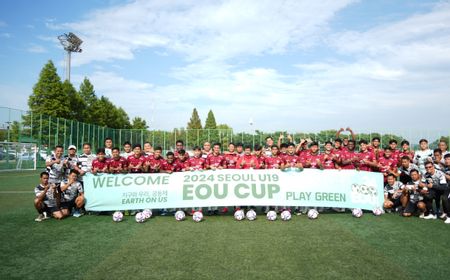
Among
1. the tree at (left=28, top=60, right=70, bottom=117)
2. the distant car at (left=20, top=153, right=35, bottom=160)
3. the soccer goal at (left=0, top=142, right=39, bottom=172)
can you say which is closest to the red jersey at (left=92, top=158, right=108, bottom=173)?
the soccer goal at (left=0, top=142, right=39, bottom=172)

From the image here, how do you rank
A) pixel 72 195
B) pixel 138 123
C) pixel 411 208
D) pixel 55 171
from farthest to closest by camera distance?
pixel 138 123 < pixel 55 171 < pixel 72 195 < pixel 411 208

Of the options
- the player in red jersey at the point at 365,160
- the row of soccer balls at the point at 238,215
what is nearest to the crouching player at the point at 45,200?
the row of soccer balls at the point at 238,215

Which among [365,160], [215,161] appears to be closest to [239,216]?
[215,161]

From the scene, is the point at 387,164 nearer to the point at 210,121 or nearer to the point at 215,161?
the point at 215,161

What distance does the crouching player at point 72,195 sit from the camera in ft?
28.7

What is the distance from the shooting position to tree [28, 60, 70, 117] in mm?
30094

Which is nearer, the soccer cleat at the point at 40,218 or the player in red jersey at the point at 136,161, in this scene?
the soccer cleat at the point at 40,218

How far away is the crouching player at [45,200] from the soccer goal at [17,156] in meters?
16.7

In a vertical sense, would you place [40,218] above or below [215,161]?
below

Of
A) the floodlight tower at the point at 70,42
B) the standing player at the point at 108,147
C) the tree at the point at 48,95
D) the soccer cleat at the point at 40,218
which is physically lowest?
the soccer cleat at the point at 40,218

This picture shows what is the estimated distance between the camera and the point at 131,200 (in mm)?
8672

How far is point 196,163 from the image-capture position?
365 inches

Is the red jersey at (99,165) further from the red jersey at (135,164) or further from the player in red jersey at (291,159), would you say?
the player in red jersey at (291,159)

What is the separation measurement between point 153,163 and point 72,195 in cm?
239
